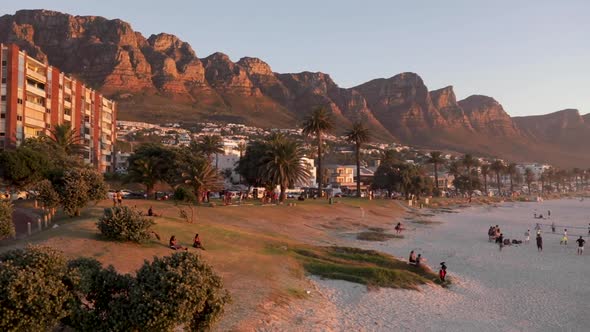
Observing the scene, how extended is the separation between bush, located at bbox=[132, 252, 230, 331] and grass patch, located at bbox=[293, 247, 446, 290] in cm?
1250

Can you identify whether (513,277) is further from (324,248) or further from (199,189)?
(199,189)

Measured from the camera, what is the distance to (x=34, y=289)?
1032 centimetres

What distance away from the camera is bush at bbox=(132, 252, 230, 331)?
10727 mm

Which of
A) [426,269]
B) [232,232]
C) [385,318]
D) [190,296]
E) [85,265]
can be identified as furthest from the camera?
[232,232]

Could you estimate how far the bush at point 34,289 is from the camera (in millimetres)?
10109

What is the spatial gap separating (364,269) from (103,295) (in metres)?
15.7

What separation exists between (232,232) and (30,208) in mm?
20154

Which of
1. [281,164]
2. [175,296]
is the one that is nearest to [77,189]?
[175,296]

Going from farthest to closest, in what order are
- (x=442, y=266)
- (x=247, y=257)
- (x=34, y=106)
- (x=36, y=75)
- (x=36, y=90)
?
1. (x=36, y=75)
2. (x=36, y=90)
3. (x=34, y=106)
4. (x=442, y=266)
5. (x=247, y=257)

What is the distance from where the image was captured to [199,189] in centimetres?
4472

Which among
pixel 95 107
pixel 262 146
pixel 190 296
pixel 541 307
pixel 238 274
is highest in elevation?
pixel 95 107

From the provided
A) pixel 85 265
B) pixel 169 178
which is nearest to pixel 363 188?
pixel 169 178

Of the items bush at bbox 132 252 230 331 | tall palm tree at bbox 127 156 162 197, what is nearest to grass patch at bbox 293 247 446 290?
bush at bbox 132 252 230 331

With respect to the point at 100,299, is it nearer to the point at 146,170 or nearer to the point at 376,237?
the point at 376,237
